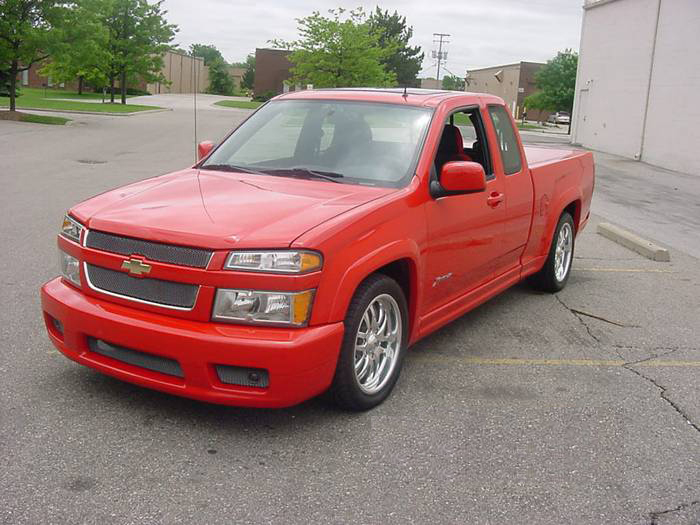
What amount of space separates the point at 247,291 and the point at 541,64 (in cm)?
9695

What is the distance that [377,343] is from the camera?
444 cm

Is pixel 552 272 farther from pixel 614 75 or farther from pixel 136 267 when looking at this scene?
pixel 614 75

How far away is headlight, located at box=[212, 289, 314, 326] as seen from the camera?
12.3 feet

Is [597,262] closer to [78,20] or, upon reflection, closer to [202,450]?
[202,450]

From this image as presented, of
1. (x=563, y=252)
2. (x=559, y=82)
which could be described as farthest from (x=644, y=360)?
(x=559, y=82)

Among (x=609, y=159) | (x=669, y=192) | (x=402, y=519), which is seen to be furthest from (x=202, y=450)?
(x=609, y=159)

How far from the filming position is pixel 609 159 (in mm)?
27938

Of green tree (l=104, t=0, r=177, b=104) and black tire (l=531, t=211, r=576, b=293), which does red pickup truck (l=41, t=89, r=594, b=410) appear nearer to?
black tire (l=531, t=211, r=576, b=293)

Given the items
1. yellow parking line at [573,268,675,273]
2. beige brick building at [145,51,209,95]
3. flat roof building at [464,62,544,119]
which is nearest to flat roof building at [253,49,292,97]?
beige brick building at [145,51,209,95]

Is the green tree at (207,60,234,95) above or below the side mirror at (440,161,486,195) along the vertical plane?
above

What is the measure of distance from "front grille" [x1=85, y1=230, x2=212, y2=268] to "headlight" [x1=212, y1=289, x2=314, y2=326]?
20 cm

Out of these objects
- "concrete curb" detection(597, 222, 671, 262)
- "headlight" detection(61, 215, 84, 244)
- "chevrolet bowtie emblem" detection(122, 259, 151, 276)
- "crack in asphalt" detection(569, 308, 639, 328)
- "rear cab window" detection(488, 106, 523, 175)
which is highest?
"rear cab window" detection(488, 106, 523, 175)

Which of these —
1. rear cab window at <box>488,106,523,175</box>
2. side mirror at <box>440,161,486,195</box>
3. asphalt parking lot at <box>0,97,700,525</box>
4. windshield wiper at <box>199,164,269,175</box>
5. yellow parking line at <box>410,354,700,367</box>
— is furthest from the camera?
rear cab window at <box>488,106,523,175</box>

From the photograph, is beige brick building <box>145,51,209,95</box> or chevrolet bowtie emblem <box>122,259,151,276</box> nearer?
chevrolet bowtie emblem <box>122,259,151,276</box>
